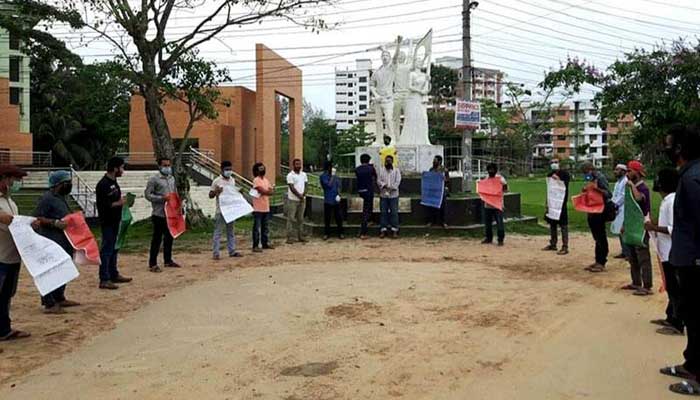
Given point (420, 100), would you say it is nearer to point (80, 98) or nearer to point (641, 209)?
point (641, 209)

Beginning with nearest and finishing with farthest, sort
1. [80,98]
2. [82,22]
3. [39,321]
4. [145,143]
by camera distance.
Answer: [39,321] → [82,22] → [145,143] → [80,98]

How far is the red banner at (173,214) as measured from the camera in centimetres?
1009

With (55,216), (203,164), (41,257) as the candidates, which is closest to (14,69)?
(203,164)

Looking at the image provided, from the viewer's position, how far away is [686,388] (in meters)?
4.34

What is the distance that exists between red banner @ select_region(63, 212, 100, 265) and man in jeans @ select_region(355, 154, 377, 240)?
685 cm

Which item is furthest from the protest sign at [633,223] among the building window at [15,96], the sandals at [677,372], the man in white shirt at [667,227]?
the building window at [15,96]

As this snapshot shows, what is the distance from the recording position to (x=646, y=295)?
7.64 m

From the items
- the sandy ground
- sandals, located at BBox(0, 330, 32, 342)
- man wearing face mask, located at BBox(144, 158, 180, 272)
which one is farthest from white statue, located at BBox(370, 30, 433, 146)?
sandals, located at BBox(0, 330, 32, 342)

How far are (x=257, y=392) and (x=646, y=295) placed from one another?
5.28 metres

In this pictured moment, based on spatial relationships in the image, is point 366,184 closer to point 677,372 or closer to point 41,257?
point 41,257

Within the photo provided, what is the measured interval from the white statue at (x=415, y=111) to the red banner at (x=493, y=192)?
475 cm

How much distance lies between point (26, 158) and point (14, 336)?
32.0 metres

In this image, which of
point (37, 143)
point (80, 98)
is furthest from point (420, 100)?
point (37, 143)

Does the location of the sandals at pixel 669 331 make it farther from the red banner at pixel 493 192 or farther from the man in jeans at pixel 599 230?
the red banner at pixel 493 192
